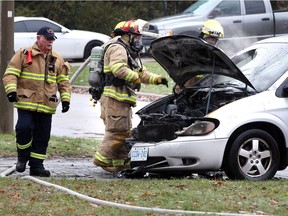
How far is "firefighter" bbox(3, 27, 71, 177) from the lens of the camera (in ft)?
31.6

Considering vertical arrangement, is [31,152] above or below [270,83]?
below

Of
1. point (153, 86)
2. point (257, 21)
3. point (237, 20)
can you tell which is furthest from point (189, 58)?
point (257, 21)

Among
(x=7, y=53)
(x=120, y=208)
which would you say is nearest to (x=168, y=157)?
(x=120, y=208)

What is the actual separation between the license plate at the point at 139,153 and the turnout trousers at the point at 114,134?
0.69m

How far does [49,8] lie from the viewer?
100 feet

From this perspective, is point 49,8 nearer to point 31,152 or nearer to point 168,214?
point 31,152

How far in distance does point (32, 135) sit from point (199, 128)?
198 cm

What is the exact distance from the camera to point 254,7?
2262 cm

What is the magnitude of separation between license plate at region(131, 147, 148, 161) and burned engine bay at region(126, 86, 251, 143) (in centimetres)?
15

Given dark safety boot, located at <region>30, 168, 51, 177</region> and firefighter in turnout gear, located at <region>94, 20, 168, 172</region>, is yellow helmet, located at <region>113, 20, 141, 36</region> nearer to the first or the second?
firefighter in turnout gear, located at <region>94, 20, 168, 172</region>

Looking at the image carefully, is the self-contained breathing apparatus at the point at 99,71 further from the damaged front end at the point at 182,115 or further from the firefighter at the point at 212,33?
the firefighter at the point at 212,33

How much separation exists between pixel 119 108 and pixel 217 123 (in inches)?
58.1

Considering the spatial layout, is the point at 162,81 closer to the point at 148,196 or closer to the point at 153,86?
the point at 148,196

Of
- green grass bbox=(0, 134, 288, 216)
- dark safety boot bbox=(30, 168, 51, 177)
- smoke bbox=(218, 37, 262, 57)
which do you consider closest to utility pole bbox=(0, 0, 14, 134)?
dark safety boot bbox=(30, 168, 51, 177)
